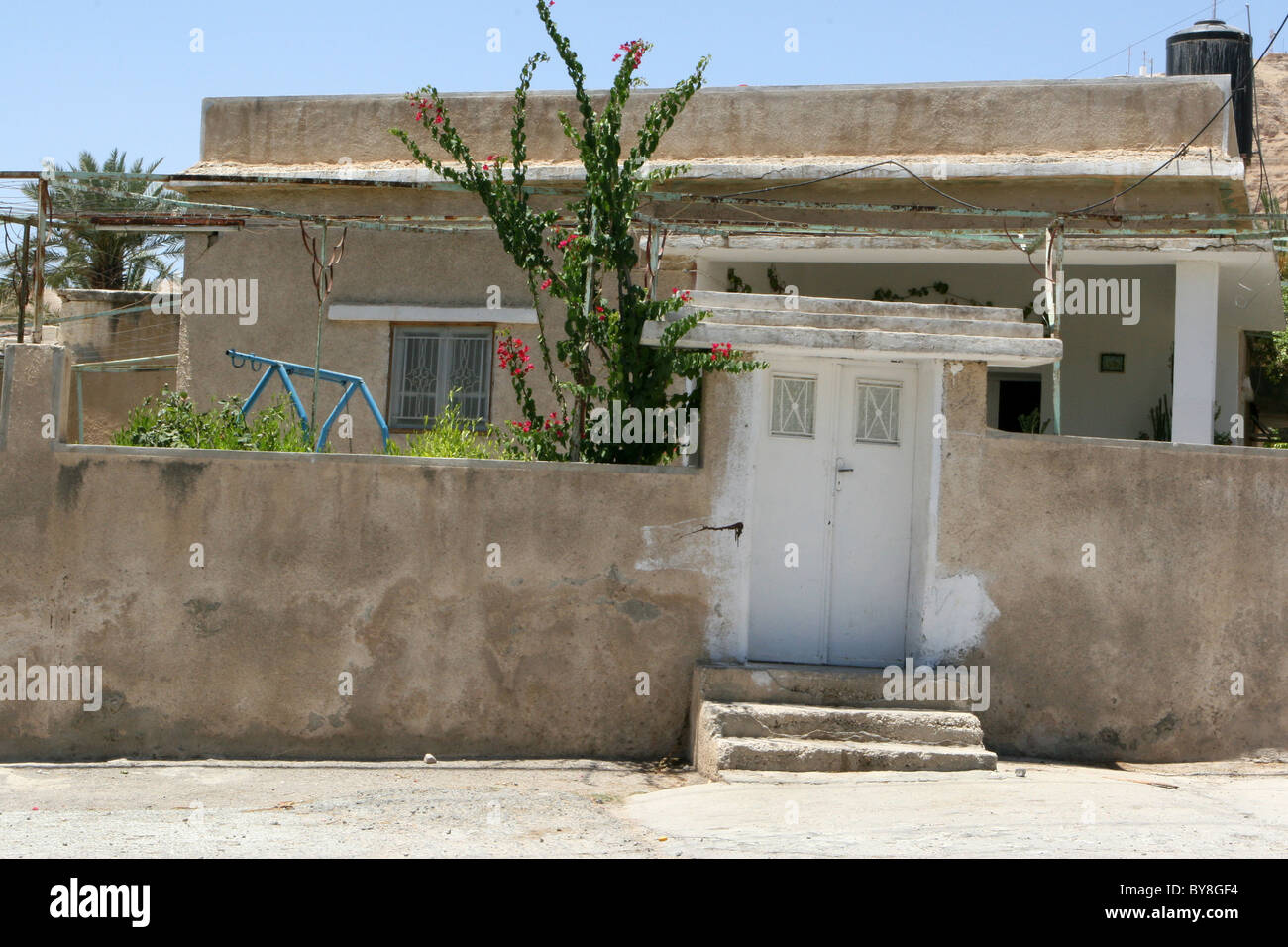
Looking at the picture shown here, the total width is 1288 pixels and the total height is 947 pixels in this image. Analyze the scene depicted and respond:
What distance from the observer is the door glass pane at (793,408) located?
25.2 ft

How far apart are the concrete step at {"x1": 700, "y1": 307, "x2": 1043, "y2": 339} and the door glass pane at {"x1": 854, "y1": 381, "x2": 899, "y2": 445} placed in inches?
17.4

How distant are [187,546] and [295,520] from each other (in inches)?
25.5

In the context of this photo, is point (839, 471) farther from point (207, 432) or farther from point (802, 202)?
point (802, 202)

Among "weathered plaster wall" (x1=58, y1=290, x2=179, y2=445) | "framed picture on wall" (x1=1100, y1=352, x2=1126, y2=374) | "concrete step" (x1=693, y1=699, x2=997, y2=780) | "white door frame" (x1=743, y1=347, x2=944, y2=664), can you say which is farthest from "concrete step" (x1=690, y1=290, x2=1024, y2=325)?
"weathered plaster wall" (x1=58, y1=290, x2=179, y2=445)

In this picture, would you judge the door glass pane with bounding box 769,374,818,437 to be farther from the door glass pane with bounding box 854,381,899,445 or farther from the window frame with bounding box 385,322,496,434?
the window frame with bounding box 385,322,496,434

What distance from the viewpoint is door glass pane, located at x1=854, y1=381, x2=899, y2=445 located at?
25.4 feet

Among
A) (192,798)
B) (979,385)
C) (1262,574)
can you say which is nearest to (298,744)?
(192,798)

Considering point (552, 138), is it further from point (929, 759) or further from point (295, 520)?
point (929, 759)

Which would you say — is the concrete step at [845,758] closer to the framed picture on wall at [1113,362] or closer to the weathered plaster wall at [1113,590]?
the weathered plaster wall at [1113,590]

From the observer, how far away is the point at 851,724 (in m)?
7.11

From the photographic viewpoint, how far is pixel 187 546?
24.3 feet

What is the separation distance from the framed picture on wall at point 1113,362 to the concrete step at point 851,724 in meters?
6.98

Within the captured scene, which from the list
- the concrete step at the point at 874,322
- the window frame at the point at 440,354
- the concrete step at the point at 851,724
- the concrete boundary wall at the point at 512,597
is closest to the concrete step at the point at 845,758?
the concrete step at the point at 851,724
